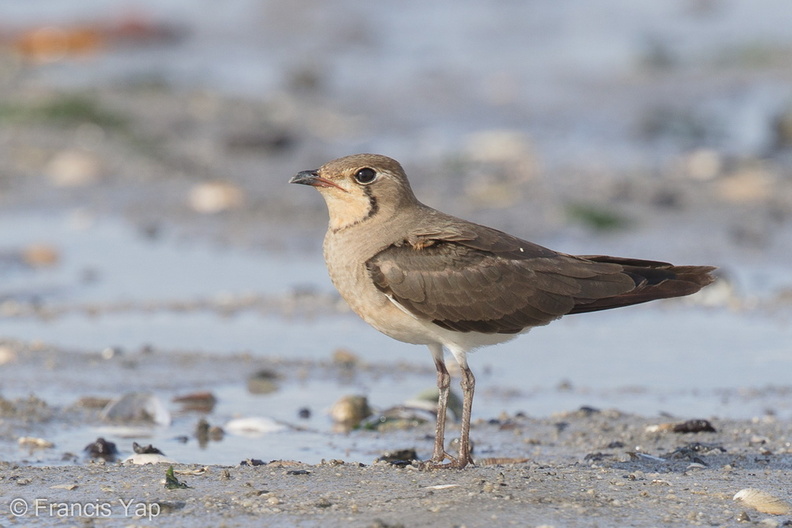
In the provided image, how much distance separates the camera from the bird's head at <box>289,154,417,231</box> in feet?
21.0

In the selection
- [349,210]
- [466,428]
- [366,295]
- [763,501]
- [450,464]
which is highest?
[349,210]

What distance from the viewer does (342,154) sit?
14.7 metres

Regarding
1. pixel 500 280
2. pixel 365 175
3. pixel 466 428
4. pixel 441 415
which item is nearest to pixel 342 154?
pixel 365 175

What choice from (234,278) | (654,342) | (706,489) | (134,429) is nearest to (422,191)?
(234,278)

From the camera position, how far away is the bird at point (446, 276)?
6.00 meters

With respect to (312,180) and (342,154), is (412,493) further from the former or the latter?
(342,154)

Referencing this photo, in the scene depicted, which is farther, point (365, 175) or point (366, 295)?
point (365, 175)

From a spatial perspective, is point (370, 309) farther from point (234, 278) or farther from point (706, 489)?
point (234, 278)

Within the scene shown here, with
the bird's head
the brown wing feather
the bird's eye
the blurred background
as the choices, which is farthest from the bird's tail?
the blurred background

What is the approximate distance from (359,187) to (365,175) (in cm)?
8

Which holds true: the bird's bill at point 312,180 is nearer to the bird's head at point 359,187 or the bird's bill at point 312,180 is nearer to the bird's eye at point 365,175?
the bird's head at point 359,187

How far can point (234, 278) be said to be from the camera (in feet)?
34.5

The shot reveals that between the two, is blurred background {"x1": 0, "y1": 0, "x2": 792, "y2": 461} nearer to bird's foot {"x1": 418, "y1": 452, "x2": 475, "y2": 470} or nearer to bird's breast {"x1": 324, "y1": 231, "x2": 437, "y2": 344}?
bird's breast {"x1": 324, "y1": 231, "x2": 437, "y2": 344}

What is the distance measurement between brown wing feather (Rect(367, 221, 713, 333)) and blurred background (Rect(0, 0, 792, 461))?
1422mm
